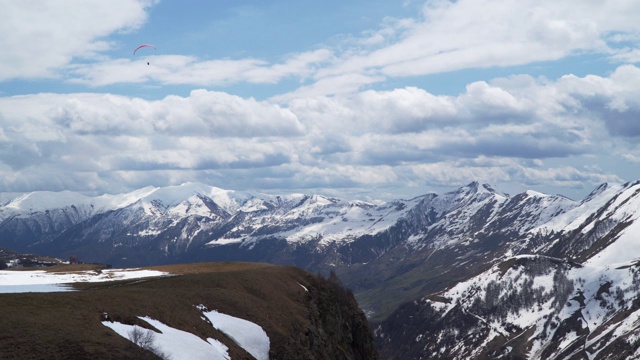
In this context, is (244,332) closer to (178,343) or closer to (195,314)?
(195,314)

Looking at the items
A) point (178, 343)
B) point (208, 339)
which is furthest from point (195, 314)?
point (178, 343)

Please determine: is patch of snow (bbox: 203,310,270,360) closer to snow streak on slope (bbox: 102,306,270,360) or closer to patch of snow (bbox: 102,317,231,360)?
snow streak on slope (bbox: 102,306,270,360)

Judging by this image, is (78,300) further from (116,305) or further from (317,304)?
(317,304)

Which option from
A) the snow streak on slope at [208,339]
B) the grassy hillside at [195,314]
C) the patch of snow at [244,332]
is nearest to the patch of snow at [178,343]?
the snow streak on slope at [208,339]

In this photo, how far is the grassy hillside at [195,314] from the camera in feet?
176

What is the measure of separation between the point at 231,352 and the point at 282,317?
991 inches

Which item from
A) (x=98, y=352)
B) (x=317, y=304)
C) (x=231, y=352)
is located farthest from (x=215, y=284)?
(x=98, y=352)

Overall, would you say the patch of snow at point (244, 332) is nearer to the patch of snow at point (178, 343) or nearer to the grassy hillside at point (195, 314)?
the grassy hillside at point (195, 314)

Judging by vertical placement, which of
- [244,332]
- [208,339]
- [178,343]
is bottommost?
[244,332]

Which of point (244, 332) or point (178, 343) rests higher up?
point (178, 343)

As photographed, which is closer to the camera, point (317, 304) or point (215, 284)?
point (215, 284)

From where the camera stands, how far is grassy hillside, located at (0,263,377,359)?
53688 mm

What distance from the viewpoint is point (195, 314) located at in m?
80.3

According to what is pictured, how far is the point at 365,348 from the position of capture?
420 ft
